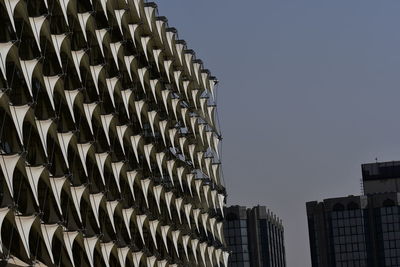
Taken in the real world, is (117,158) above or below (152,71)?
below

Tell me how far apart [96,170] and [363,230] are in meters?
126

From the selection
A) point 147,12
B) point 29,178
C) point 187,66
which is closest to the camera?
point 29,178

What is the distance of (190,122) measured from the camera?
10400 centimetres

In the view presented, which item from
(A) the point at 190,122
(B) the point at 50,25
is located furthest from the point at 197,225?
(B) the point at 50,25

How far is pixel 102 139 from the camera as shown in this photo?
80.4 m

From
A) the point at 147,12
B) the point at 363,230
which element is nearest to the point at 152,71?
the point at 147,12

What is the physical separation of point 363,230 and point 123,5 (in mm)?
123513

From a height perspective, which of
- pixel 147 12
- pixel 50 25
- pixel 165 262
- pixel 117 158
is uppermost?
pixel 147 12

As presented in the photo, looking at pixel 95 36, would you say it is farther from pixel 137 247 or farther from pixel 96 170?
pixel 137 247

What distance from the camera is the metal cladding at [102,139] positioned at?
64.5 meters

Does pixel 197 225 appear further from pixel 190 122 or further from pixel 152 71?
pixel 152 71

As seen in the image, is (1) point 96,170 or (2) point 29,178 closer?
(2) point 29,178

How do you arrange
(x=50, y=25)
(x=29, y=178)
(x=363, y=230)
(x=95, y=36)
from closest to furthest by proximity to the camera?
(x=29, y=178) → (x=50, y=25) → (x=95, y=36) → (x=363, y=230)

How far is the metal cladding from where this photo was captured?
212 ft
